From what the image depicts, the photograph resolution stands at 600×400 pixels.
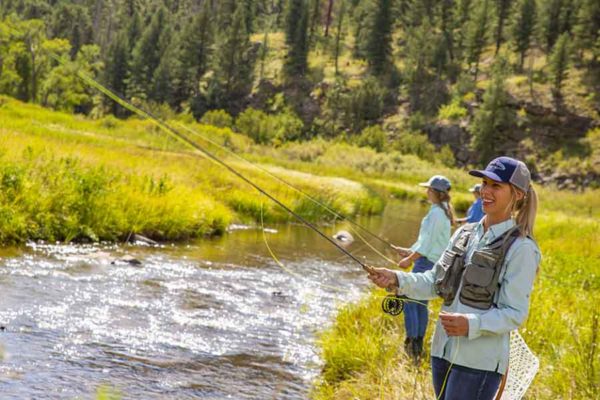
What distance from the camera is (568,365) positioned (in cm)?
533

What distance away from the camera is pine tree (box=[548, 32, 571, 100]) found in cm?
6341

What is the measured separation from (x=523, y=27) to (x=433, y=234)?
235 feet

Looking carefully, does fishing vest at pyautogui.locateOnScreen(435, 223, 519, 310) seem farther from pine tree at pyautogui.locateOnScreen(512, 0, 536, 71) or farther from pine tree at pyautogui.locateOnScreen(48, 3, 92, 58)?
pine tree at pyautogui.locateOnScreen(48, 3, 92, 58)

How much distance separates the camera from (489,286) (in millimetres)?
3068

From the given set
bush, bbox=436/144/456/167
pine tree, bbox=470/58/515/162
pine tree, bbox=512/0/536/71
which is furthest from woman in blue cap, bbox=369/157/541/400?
pine tree, bbox=512/0/536/71

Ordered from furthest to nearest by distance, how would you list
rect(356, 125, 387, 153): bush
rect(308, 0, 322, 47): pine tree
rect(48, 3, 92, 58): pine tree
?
1. rect(48, 3, 92, 58): pine tree
2. rect(308, 0, 322, 47): pine tree
3. rect(356, 125, 387, 153): bush

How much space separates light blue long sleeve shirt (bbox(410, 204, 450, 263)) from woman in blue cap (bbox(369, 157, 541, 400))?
9.78 feet

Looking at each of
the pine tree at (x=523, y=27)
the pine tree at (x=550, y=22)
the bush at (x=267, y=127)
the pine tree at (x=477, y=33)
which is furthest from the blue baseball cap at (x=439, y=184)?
the pine tree at (x=550, y=22)

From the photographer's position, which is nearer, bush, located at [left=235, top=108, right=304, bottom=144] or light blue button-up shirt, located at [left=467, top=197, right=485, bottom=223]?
light blue button-up shirt, located at [left=467, top=197, right=485, bottom=223]

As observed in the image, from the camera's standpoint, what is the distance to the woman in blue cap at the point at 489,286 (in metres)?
3.02

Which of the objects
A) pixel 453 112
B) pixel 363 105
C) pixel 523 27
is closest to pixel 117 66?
pixel 363 105

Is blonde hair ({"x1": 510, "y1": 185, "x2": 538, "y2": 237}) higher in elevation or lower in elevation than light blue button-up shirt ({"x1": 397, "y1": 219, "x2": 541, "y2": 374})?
higher

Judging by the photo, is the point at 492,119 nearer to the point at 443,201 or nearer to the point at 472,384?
the point at 443,201

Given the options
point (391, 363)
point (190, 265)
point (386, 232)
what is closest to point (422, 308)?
point (391, 363)
